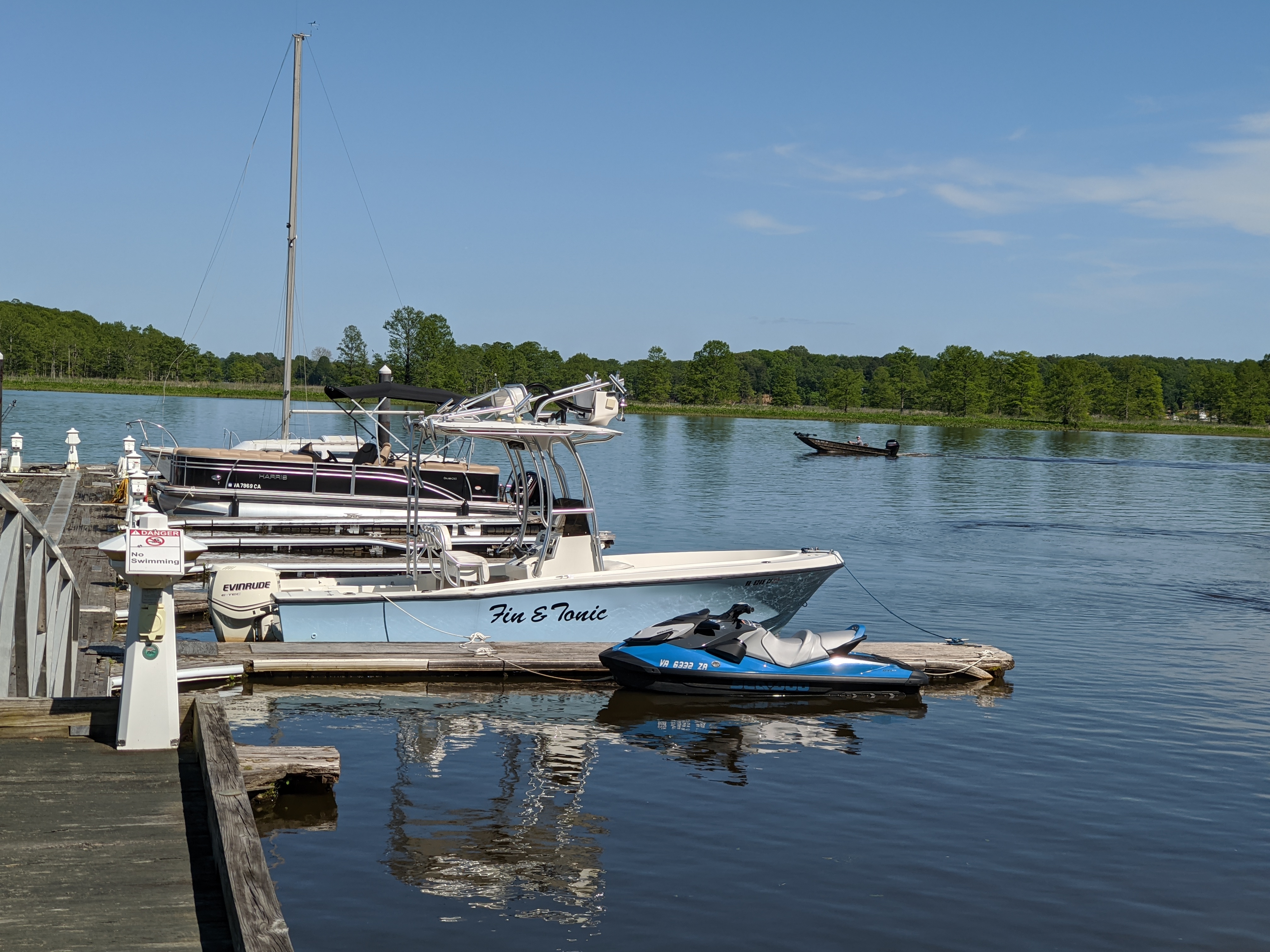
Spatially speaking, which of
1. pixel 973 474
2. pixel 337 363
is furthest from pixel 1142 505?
pixel 337 363

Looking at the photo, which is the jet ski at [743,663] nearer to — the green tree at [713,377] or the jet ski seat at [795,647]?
the jet ski seat at [795,647]

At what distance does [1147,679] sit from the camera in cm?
1656

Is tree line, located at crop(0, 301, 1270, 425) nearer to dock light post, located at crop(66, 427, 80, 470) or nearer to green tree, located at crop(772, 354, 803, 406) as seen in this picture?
green tree, located at crop(772, 354, 803, 406)

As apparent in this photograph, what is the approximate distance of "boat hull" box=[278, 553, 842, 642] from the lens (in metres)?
14.3

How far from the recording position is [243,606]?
47.4ft

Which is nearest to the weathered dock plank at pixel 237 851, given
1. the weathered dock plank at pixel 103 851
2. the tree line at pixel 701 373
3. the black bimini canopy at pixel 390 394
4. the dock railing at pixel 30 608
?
the weathered dock plank at pixel 103 851

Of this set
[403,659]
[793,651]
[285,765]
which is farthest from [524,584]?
[285,765]

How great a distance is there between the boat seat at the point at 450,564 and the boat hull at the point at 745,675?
223 cm

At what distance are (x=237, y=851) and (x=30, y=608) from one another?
12.6 ft

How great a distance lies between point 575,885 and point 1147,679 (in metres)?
11.2

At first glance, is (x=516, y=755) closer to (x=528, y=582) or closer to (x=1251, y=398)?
(x=528, y=582)

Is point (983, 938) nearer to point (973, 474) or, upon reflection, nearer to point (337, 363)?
point (973, 474)

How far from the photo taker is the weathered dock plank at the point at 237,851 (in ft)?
14.4

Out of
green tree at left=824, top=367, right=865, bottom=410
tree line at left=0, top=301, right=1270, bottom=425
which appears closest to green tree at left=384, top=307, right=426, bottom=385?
tree line at left=0, top=301, right=1270, bottom=425
